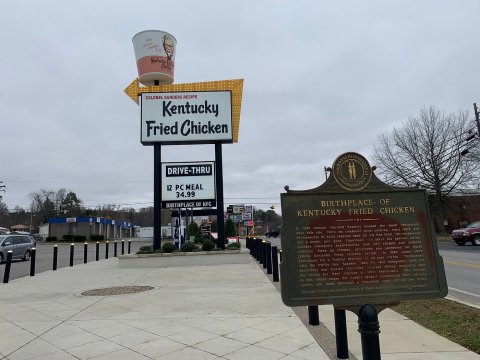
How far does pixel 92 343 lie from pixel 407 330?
443 cm

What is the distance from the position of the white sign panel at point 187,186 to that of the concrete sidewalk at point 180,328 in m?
7.62

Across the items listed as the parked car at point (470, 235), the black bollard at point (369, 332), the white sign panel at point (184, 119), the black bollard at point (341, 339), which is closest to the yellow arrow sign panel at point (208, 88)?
the white sign panel at point (184, 119)

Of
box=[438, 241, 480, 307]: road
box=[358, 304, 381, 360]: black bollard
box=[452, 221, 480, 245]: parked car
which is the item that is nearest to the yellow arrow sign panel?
box=[438, 241, 480, 307]: road

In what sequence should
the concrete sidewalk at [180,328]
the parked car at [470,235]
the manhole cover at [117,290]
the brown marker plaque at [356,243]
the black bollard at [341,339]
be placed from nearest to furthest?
1. the brown marker plaque at [356,243]
2. the black bollard at [341,339]
3. the concrete sidewalk at [180,328]
4. the manhole cover at [117,290]
5. the parked car at [470,235]

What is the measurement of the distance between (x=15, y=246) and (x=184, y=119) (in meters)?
12.5

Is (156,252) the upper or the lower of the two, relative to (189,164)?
lower

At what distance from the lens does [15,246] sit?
22.7 metres

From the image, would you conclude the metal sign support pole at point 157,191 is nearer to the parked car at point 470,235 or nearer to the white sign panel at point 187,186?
the white sign panel at point 187,186

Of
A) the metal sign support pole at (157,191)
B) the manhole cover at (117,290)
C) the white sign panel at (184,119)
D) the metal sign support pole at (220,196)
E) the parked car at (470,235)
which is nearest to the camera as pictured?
the manhole cover at (117,290)

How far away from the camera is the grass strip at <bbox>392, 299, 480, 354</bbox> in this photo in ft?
17.9

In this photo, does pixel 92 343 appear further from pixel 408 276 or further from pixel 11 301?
pixel 11 301

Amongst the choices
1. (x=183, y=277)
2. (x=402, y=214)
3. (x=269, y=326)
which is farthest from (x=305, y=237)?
(x=183, y=277)

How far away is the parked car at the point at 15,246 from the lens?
21.7 metres

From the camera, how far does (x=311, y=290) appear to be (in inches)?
158
